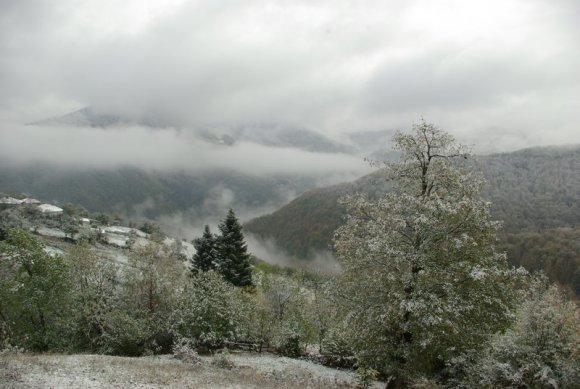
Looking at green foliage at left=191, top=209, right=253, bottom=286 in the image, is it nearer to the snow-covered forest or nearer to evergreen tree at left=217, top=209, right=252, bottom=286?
evergreen tree at left=217, top=209, right=252, bottom=286

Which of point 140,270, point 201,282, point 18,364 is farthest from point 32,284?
point 18,364

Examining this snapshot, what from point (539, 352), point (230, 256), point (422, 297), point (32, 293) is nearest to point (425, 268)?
point (422, 297)

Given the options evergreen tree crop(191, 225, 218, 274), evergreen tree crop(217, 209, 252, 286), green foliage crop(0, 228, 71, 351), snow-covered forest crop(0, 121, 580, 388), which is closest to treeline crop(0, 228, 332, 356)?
green foliage crop(0, 228, 71, 351)

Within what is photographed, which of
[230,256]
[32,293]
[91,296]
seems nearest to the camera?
[32,293]

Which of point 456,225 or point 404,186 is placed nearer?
point 456,225

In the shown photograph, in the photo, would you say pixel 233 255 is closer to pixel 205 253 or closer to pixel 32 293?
pixel 205 253

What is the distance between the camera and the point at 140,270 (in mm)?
40469

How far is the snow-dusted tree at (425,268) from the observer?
22312 mm

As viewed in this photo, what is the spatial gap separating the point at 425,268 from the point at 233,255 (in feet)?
140

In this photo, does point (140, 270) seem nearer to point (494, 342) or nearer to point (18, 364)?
point (18, 364)

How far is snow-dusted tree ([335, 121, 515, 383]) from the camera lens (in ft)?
73.2

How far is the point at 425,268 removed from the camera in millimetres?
22391

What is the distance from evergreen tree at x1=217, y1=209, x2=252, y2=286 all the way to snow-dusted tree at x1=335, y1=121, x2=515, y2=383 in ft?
125

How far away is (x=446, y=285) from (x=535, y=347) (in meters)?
4.60
